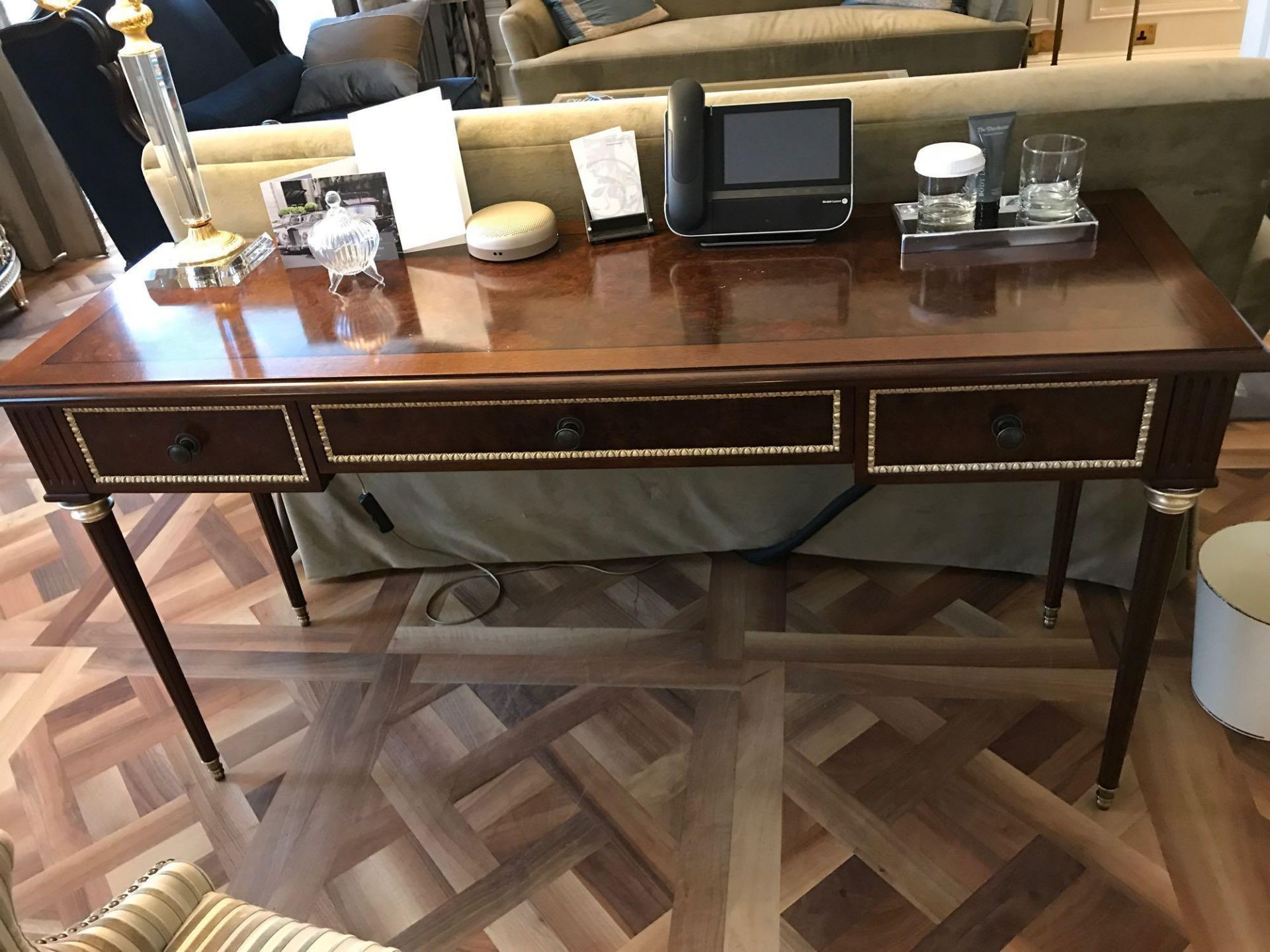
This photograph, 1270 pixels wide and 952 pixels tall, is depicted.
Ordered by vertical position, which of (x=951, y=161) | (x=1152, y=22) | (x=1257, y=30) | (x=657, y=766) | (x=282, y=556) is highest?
(x=951, y=161)

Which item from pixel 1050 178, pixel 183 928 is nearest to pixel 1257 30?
pixel 1050 178

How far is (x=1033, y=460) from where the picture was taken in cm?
110

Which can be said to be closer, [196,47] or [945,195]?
[945,195]

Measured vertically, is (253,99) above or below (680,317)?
below

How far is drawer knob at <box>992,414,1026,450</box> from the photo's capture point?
3.48 ft

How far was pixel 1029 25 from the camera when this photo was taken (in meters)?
4.29

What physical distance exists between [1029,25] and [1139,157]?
11.2ft

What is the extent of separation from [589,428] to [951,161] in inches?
21.0

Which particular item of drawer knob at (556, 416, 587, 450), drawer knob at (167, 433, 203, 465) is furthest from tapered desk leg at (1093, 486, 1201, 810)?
drawer knob at (167, 433, 203, 465)

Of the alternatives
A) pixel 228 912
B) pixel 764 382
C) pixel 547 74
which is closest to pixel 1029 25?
pixel 547 74

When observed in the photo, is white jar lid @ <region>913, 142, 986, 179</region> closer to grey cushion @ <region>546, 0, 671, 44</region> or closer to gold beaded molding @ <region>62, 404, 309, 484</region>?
gold beaded molding @ <region>62, 404, 309, 484</region>

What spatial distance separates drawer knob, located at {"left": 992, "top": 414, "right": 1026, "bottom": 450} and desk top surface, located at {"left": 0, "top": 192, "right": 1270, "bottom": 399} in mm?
63

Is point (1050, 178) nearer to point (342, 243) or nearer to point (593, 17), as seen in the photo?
point (342, 243)

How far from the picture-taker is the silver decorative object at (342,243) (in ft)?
4.25
